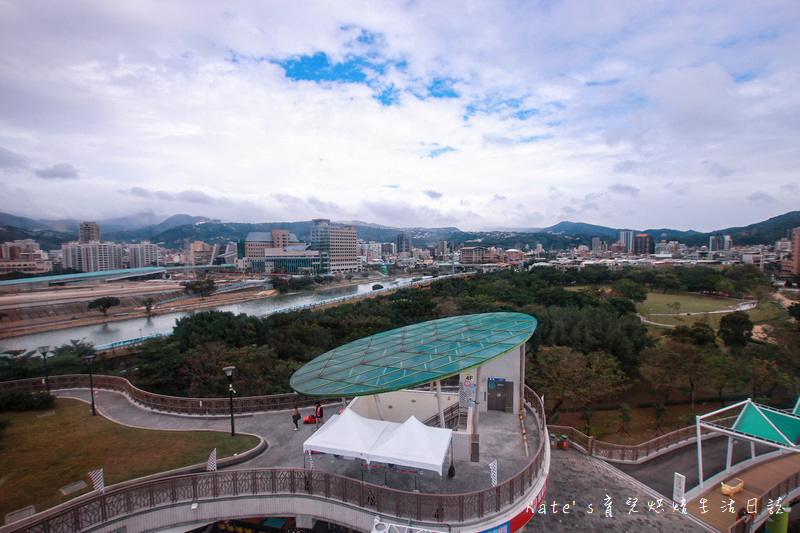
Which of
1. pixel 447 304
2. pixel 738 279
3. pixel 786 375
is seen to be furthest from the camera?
pixel 738 279

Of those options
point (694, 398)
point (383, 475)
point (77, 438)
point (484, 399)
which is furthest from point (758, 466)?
point (77, 438)

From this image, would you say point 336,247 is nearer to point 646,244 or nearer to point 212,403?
point 212,403

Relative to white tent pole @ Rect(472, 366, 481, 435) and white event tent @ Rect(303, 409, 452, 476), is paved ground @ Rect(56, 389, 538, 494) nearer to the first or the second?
white tent pole @ Rect(472, 366, 481, 435)

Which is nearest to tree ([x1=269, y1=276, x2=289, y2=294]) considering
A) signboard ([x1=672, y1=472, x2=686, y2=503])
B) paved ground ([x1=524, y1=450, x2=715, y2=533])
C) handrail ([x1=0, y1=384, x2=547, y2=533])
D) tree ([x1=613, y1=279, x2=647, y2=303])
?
tree ([x1=613, y1=279, x2=647, y2=303])

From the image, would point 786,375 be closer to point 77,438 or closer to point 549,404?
point 549,404

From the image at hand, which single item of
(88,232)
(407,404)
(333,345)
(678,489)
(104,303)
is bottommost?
(678,489)

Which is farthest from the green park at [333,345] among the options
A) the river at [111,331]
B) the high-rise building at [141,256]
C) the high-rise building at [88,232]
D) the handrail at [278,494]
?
the high-rise building at [141,256]

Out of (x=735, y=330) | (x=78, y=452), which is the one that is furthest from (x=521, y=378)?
(x=735, y=330)

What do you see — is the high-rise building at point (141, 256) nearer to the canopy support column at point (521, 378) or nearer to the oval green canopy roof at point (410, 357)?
the oval green canopy roof at point (410, 357)
